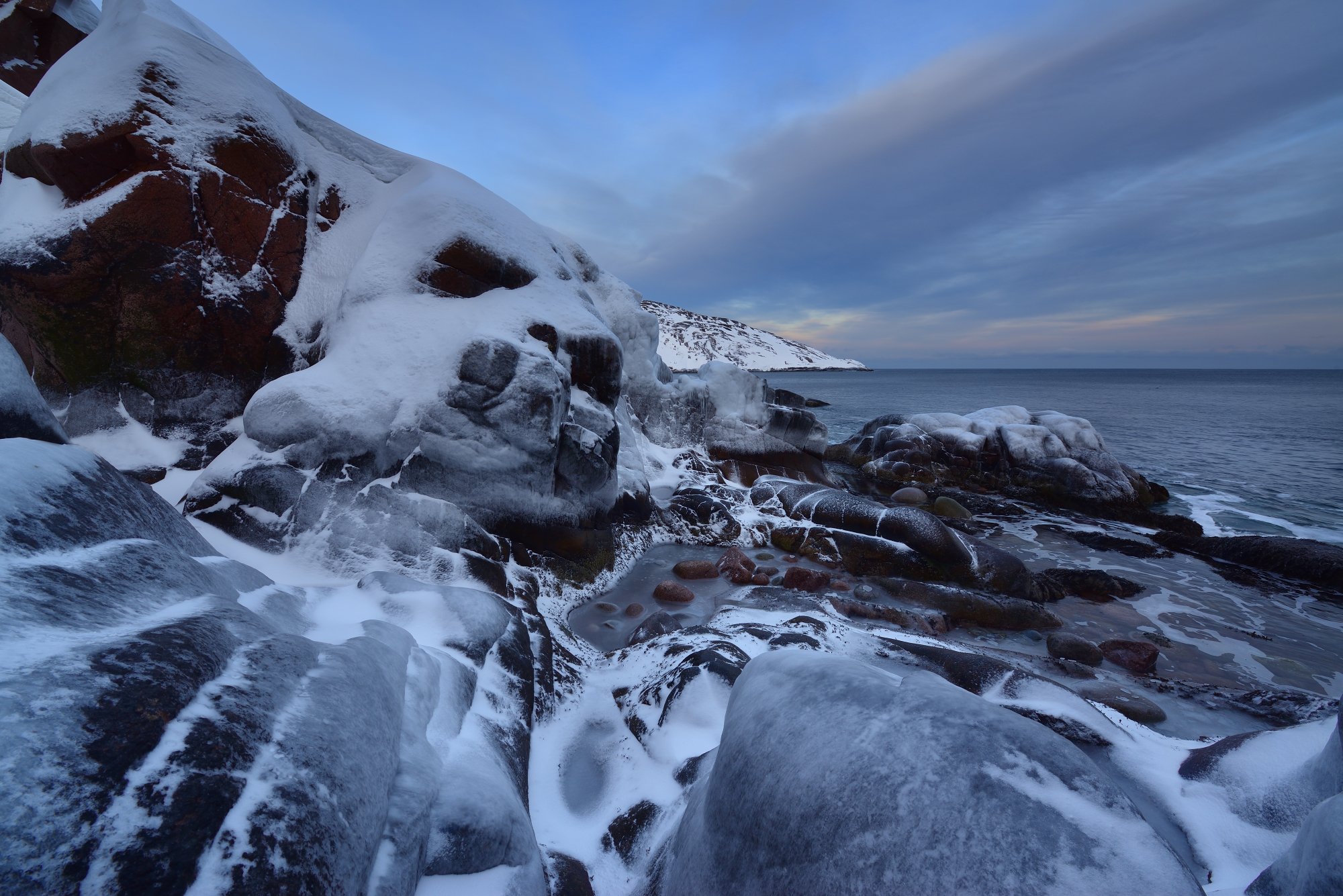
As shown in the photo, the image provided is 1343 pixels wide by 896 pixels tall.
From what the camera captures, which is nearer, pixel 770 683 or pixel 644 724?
pixel 770 683

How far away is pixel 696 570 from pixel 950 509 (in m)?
10.5

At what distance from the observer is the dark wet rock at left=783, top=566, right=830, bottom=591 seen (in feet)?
33.8

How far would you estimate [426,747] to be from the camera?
341 centimetres

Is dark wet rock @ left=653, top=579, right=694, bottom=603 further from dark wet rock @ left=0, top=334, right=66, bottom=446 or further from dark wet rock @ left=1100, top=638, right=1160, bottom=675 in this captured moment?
dark wet rock @ left=0, top=334, right=66, bottom=446

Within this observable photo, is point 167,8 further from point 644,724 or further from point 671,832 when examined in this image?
point 671,832

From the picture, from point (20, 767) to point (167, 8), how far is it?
13517mm

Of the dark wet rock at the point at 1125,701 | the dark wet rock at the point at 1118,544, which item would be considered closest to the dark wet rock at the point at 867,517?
the dark wet rock at the point at 1125,701

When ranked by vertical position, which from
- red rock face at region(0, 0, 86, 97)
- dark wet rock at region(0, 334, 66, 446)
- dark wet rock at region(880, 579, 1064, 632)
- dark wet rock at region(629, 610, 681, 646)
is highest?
red rock face at region(0, 0, 86, 97)

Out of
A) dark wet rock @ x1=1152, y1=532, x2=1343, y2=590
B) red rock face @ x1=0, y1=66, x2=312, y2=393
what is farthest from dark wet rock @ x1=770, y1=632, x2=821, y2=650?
dark wet rock @ x1=1152, y1=532, x2=1343, y2=590

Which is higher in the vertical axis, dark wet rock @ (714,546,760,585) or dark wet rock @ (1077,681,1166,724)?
dark wet rock @ (714,546,760,585)

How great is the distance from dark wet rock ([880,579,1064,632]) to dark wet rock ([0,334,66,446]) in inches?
455

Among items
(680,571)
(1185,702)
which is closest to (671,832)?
(680,571)

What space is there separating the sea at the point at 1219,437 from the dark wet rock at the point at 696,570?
629 inches

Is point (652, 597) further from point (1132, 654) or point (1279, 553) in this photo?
point (1279, 553)
